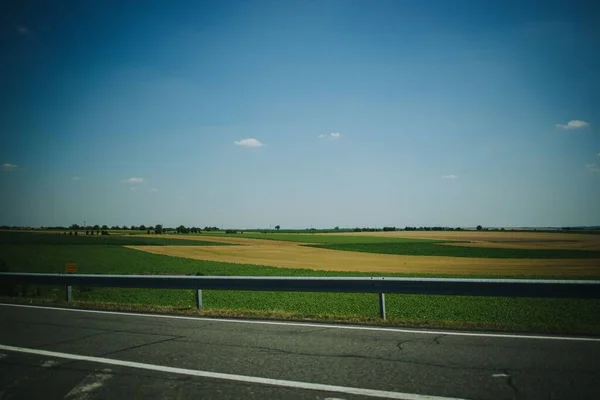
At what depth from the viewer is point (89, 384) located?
4.30 metres

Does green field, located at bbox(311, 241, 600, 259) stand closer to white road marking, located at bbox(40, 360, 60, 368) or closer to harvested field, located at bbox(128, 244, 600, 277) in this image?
harvested field, located at bbox(128, 244, 600, 277)

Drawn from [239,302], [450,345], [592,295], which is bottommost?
[239,302]

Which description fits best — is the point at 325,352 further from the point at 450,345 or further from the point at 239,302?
the point at 239,302

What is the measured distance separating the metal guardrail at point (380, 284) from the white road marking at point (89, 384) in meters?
4.64

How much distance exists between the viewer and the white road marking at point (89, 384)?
3.98 m

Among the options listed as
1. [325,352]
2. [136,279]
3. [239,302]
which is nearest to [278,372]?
[325,352]

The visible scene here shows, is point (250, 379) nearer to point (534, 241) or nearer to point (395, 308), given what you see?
point (395, 308)

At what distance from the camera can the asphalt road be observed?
3982mm

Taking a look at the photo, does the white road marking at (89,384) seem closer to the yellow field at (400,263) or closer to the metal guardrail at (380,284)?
the metal guardrail at (380,284)

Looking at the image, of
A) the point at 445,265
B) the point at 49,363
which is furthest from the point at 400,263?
the point at 49,363

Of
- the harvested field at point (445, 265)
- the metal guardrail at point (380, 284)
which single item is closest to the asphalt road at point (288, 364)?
the metal guardrail at point (380, 284)

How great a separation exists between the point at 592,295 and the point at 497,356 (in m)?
3.04

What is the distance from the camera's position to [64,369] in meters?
4.86

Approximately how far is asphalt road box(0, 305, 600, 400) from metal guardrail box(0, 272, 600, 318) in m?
1.24
